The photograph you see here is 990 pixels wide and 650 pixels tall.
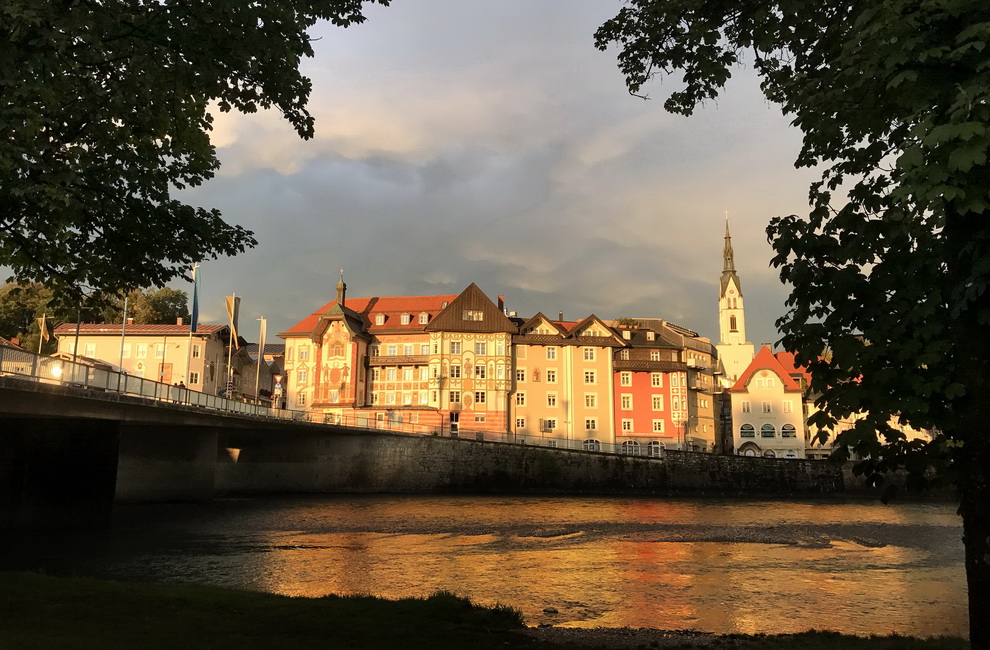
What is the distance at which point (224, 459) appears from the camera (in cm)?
7138

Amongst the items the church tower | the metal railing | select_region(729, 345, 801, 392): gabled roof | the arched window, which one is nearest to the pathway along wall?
the metal railing

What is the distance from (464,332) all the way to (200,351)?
31099 mm

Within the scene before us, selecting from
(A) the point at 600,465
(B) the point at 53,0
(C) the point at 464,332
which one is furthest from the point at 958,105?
(C) the point at 464,332

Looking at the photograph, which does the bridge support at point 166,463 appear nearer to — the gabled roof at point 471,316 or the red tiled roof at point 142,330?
the red tiled roof at point 142,330

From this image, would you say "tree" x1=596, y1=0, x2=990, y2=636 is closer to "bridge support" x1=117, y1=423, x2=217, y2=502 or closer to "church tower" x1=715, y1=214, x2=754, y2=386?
"bridge support" x1=117, y1=423, x2=217, y2=502

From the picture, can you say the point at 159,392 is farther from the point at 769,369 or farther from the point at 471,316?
the point at 769,369

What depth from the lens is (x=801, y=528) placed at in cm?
3988

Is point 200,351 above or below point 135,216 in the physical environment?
above

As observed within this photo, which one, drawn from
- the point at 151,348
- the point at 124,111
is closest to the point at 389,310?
the point at 151,348

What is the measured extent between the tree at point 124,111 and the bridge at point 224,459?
18750 mm

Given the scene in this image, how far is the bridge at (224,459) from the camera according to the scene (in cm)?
3278

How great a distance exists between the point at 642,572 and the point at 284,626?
15.2 m

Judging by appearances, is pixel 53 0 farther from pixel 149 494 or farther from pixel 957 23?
pixel 149 494

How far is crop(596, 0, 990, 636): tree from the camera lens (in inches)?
261
